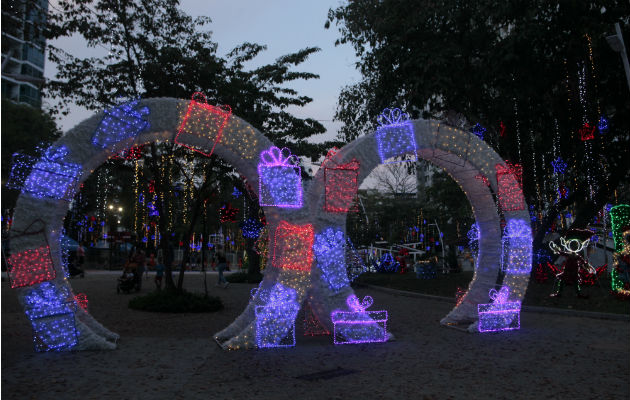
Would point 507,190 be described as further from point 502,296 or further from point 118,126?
point 118,126

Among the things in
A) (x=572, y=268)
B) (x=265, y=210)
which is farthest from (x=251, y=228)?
(x=572, y=268)

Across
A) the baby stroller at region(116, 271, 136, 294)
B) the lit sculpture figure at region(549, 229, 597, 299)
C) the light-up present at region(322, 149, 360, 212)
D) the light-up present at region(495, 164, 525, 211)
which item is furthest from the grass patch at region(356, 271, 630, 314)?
the baby stroller at region(116, 271, 136, 294)

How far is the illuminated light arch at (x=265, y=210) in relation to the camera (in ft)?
22.4

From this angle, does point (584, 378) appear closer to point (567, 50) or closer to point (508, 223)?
point (508, 223)

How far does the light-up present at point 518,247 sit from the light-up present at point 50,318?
25.5 ft

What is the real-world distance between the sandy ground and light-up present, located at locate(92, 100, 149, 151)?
3.09 m

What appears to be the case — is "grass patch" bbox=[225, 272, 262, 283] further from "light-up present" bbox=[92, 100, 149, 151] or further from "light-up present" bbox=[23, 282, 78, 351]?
"light-up present" bbox=[92, 100, 149, 151]

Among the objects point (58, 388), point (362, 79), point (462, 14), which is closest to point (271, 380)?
point (58, 388)

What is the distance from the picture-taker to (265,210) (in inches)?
304

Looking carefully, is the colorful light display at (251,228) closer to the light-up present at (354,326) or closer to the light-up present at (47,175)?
the light-up present at (354,326)

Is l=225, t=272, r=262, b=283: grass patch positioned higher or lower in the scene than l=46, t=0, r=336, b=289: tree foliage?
lower

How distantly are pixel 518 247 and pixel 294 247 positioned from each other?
4.69 m

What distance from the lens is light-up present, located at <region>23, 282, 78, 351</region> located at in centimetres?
669

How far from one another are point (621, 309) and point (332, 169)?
856 cm
